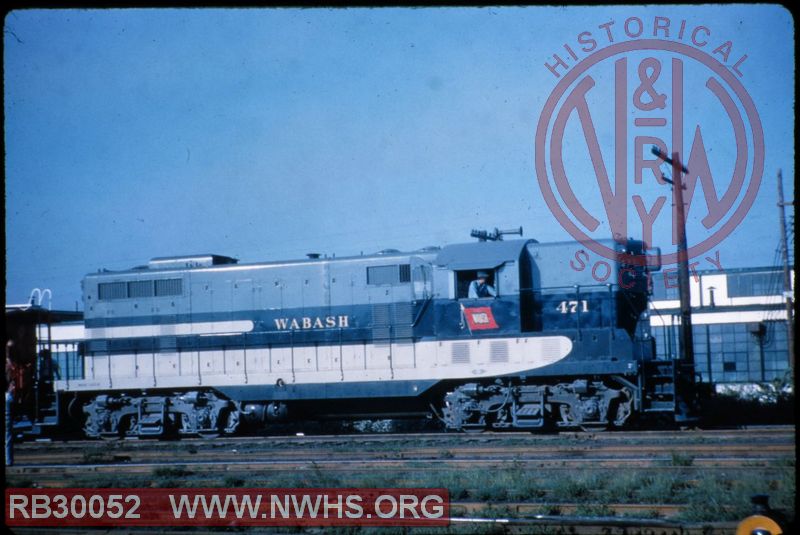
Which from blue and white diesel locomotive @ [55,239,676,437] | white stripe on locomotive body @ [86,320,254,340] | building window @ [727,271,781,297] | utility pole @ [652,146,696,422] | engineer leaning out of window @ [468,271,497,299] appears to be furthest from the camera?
building window @ [727,271,781,297]

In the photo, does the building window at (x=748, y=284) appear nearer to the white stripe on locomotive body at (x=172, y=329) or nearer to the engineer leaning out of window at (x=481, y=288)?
the engineer leaning out of window at (x=481, y=288)

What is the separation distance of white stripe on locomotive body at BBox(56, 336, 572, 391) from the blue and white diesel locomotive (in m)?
0.03

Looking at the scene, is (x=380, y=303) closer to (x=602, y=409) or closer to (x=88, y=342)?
(x=602, y=409)

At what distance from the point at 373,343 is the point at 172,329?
14.7 ft

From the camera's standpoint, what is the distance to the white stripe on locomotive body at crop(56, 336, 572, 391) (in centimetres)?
1270

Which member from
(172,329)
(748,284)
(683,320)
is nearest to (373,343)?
(172,329)

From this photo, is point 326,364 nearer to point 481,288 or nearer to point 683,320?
point 481,288

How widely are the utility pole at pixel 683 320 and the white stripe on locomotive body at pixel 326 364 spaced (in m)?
2.12

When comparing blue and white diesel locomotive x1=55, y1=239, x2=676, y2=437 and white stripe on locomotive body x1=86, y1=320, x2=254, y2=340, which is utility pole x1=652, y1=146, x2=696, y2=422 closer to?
blue and white diesel locomotive x1=55, y1=239, x2=676, y2=437

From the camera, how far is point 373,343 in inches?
537

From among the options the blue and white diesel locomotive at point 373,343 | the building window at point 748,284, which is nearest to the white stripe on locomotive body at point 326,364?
the blue and white diesel locomotive at point 373,343

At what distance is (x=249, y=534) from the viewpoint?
6551 millimetres

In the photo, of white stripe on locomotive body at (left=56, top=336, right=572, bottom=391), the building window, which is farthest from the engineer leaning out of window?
the building window

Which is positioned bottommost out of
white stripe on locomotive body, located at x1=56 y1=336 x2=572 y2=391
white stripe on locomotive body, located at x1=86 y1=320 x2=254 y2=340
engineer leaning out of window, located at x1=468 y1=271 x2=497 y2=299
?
white stripe on locomotive body, located at x1=56 y1=336 x2=572 y2=391
